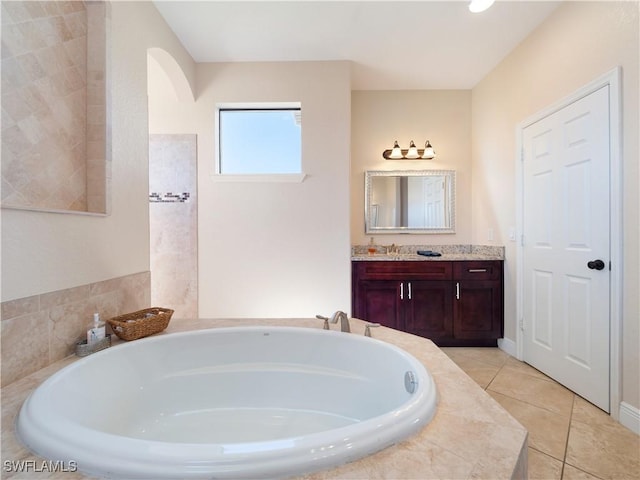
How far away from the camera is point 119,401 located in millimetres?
1175

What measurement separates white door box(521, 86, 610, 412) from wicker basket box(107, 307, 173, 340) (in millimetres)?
2511

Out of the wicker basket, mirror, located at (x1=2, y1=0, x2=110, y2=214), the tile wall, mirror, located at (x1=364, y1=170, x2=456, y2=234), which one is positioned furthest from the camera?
mirror, located at (x1=364, y1=170, x2=456, y2=234)

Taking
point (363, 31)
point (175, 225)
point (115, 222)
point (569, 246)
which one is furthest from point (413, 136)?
point (115, 222)

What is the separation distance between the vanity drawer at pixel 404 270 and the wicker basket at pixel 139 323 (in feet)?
5.43

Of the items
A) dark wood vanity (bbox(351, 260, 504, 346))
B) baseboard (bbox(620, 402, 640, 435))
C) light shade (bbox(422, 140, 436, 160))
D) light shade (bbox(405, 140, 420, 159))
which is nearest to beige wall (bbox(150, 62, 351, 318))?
dark wood vanity (bbox(351, 260, 504, 346))

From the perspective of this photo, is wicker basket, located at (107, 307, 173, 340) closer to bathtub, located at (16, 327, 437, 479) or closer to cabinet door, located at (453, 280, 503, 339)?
bathtub, located at (16, 327, 437, 479)

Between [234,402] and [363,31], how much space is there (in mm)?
2664

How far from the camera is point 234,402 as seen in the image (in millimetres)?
1450

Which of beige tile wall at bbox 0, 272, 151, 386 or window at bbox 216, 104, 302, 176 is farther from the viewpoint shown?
window at bbox 216, 104, 302, 176

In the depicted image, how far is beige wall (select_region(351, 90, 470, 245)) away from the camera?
3129 millimetres

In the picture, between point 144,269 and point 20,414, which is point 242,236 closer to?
point 144,269

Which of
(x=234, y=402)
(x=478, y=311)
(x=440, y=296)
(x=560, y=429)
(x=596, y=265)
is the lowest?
(x=560, y=429)

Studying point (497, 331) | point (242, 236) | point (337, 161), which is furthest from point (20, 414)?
point (497, 331)

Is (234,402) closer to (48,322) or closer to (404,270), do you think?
(48,322)
